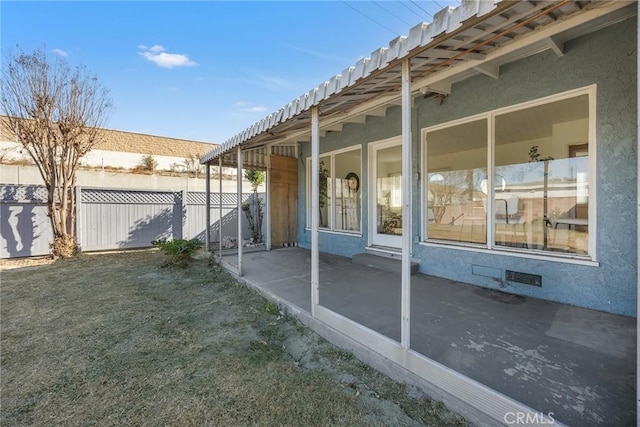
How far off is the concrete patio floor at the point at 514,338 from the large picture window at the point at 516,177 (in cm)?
86

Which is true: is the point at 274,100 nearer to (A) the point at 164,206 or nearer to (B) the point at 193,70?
(B) the point at 193,70

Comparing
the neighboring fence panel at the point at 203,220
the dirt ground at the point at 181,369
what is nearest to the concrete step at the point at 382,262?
the dirt ground at the point at 181,369

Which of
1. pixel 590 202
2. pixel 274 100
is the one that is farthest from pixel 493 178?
pixel 274 100

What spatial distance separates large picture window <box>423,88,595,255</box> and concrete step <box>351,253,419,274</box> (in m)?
0.66

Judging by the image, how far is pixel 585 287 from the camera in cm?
306

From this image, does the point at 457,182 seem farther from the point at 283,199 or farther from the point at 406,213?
the point at 283,199

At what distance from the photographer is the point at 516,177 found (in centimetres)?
405

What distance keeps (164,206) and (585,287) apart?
33.5ft

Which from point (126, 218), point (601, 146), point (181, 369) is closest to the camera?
point (181, 369)

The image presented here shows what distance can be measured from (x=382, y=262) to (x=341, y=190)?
2188 mm

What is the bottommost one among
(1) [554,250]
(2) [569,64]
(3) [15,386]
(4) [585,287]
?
(3) [15,386]

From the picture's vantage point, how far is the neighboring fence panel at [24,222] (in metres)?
7.00

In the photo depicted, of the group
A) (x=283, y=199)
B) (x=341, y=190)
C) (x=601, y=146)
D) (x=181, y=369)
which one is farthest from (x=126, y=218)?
(x=601, y=146)

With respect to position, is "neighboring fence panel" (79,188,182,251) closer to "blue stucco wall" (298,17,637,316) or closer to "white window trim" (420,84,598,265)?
"white window trim" (420,84,598,265)
